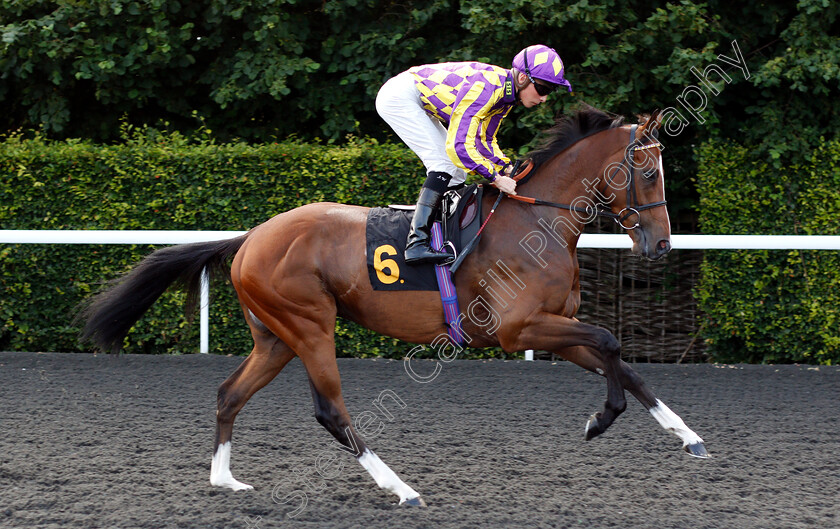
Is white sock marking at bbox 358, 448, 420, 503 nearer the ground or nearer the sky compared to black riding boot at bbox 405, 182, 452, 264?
nearer the ground

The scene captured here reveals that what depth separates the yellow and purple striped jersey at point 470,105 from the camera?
11.6ft

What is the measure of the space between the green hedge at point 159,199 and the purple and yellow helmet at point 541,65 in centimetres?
296

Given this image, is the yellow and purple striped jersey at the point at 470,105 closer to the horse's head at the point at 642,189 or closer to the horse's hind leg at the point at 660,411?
the horse's head at the point at 642,189

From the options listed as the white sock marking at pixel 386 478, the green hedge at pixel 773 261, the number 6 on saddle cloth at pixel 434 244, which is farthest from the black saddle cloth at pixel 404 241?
the green hedge at pixel 773 261

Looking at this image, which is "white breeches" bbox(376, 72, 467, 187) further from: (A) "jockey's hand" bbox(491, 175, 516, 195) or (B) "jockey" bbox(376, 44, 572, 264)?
(A) "jockey's hand" bbox(491, 175, 516, 195)

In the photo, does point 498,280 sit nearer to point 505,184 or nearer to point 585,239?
point 505,184

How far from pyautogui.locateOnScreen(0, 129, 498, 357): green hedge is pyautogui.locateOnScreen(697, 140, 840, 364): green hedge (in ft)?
8.10

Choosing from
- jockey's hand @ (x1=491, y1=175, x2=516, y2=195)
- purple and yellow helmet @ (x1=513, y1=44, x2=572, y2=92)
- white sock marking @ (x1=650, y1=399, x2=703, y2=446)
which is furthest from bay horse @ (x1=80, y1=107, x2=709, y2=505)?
purple and yellow helmet @ (x1=513, y1=44, x2=572, y2=92)

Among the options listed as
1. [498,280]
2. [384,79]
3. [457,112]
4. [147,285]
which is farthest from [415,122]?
[384,79]

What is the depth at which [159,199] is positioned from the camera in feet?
21.7

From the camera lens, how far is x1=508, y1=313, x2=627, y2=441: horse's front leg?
3.45 m

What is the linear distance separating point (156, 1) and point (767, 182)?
17.2ft

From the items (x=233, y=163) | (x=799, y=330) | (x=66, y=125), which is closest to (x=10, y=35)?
(x=66, y=125)

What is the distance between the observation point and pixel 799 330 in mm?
6395
